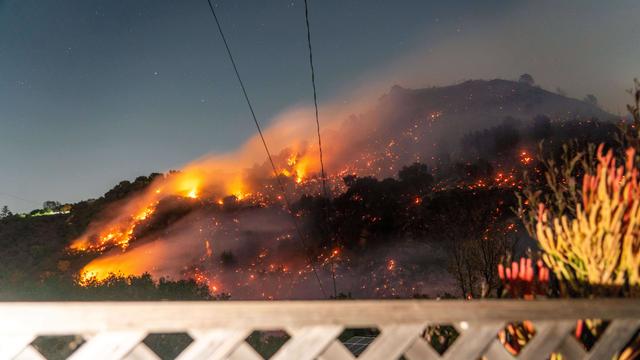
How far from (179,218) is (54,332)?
70.3 m

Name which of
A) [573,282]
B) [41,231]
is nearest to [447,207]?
[573,282]

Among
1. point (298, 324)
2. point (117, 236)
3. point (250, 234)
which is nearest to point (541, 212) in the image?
point (298, 324)

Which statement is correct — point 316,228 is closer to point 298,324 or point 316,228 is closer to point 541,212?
point 541,212

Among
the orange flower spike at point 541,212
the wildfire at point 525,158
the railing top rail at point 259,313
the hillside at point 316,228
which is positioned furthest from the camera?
the wildfire at point 525,158

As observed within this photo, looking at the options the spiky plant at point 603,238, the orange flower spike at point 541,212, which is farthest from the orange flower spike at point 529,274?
the orange flower spike at point 541,212

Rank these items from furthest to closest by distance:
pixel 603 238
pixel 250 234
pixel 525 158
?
1. pixel 525 158
2. pixel 250 234
3. pixel 603 238

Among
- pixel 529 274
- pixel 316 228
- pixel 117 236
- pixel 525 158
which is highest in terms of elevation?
pixel 117 236

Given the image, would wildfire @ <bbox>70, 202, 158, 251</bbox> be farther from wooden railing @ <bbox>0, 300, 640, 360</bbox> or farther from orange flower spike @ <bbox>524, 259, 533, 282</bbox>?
wooden railing @ <bbox>0, 300, 640, 360</bbox>

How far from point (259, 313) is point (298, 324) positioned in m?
0.12

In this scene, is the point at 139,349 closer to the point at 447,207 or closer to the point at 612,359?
the point at 612,359

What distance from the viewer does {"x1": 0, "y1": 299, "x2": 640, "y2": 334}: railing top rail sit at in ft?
3.84

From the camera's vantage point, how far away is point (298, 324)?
1335mm

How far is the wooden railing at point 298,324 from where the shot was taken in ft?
3.87

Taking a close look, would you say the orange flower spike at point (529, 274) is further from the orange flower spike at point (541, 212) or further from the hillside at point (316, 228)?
the hillside at point (316, 228)
